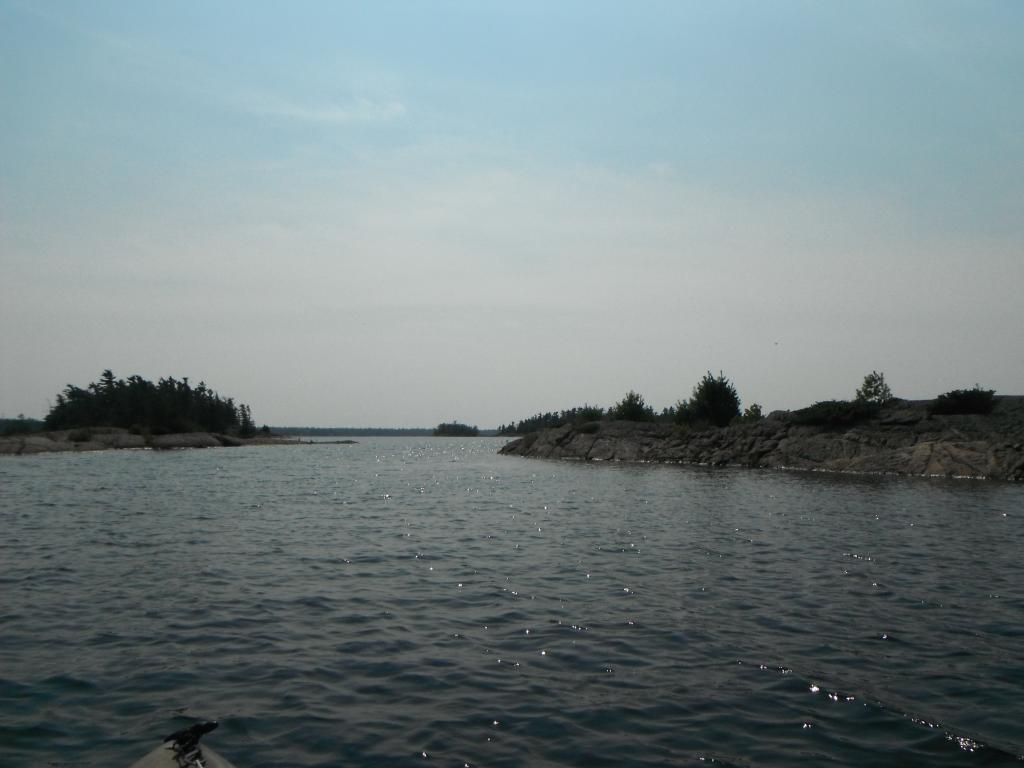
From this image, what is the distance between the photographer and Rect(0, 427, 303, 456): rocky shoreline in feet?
276

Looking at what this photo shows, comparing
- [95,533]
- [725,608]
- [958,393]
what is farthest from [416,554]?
[958,393]

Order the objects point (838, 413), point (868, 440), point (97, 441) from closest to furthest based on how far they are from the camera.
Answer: point (868, 440) → point (838, 413) → point (97, 441)

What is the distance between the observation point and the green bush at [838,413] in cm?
5428

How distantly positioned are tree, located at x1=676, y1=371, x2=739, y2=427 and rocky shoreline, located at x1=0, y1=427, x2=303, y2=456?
71.5 meters

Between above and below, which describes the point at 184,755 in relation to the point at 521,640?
above

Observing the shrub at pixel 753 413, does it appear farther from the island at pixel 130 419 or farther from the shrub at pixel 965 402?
the island at pixel 130 419

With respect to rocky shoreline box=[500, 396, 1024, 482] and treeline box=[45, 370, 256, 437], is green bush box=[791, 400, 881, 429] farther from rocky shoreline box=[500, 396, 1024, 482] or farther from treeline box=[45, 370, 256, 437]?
treeline box=[45, 370, 256, 437]

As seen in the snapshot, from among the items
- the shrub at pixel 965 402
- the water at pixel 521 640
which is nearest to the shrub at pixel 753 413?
the shrub at pixel 965 402

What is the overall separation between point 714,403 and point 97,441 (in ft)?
264

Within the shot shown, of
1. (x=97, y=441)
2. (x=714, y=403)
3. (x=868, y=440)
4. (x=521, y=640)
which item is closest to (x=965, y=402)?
(x=868, y=440)

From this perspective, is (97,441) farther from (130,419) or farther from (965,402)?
(965,402)

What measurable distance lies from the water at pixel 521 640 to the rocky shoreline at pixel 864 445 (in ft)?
65.4

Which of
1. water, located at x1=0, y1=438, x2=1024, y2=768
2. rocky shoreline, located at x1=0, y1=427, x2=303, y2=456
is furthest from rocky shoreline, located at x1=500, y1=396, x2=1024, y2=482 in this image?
rocky shoreline, located at x1=0, y1=427, x2=303, y2=456

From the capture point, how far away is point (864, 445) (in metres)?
50.2
